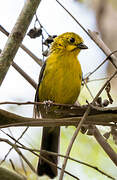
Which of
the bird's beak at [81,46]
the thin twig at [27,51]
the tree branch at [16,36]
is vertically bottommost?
the tree branch at [16,36]

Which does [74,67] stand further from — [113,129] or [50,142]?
[113,129]

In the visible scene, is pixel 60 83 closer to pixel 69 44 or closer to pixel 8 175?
pixel 69 44

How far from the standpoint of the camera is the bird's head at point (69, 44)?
13.6ft

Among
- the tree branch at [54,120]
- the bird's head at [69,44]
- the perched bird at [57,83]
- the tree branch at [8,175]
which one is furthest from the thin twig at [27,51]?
the tree branch at [8,175]

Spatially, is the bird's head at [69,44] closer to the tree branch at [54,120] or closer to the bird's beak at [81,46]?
the bird's beak at [81,46]

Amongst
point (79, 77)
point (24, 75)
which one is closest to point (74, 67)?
point (79, 77)

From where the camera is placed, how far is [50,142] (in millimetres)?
3912

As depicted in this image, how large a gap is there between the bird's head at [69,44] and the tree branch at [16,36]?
1696 millimetres

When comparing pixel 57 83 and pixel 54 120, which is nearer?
pixel 54 120

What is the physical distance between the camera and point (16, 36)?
232 centimetres

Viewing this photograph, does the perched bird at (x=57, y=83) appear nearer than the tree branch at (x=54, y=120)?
No

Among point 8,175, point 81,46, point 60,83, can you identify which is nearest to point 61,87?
point 60,83

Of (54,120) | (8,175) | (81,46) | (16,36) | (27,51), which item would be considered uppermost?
(81,46)

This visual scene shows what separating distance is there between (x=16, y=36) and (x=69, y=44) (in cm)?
198
